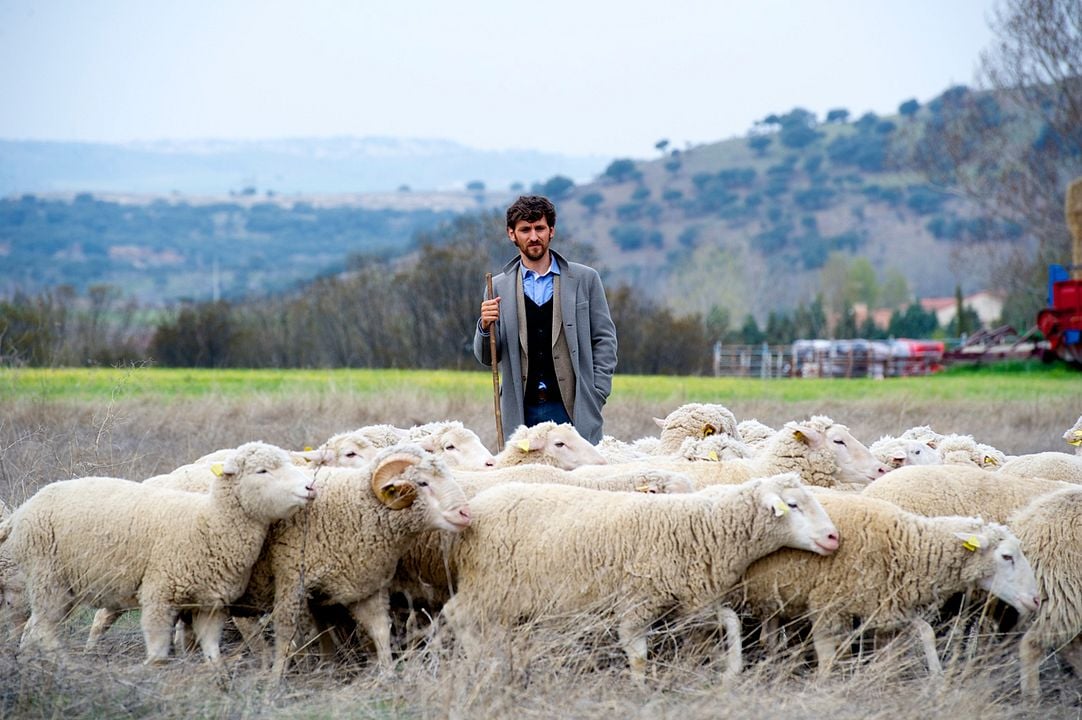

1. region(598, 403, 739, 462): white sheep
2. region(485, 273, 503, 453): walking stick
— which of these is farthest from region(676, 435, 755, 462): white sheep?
region(485, 273, 503, 453): walking stick

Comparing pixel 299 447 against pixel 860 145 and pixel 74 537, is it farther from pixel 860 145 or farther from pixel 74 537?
pixel 860 145

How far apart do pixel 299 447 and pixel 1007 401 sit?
10941 mm

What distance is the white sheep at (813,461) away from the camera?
299 inches

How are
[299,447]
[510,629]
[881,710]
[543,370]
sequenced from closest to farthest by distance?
[881,710], [510,629], [543,370], [299,447]

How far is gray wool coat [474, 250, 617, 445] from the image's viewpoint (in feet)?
27.3

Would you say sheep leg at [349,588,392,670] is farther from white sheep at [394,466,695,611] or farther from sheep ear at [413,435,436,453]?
sheep ear at [413,435,436,453]

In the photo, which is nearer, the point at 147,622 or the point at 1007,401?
the point at 147,622

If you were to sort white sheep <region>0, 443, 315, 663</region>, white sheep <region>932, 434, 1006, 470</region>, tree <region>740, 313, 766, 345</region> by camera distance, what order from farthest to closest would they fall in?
tree <region>740, 313, 766, 345</region>
white sheep <region>932, 434, 1006, 470</region>
white sheep <region>0, 443, 315, 663</region>

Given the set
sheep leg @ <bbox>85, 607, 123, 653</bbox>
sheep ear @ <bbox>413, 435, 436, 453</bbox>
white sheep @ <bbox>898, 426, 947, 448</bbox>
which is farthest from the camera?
white sheep @ <bbox>898, 426, 947, 448</bbox>

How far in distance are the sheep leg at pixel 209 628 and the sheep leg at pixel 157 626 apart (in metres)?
0.13

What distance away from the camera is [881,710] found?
16.5 feet

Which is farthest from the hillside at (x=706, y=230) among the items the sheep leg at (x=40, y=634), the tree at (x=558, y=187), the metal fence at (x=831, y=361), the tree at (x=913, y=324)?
the sheep leg at (x=40, y=634)

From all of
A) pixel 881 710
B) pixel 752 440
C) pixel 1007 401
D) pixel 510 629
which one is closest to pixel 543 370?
pixel 752 440

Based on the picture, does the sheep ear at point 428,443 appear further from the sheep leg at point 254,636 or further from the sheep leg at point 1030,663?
the sheep leg at point 1030,663
